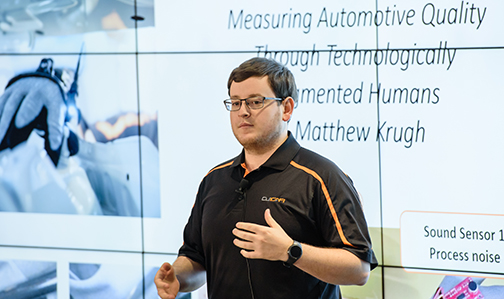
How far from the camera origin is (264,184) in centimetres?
192

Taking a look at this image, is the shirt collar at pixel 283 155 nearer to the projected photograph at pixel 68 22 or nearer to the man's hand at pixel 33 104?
the projected photograph at pixel 68 22

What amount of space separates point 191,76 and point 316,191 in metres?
1.34

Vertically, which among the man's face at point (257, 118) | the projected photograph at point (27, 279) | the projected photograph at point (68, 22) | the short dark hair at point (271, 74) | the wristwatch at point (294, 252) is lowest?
the projected photograph at point (27, 279)

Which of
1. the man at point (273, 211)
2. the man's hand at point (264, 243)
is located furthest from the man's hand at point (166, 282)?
the man's hand at point (264, 243)

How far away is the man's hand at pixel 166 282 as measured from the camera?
186cm

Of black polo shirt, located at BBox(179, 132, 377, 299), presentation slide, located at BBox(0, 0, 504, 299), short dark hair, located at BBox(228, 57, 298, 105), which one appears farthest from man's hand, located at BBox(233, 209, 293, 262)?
presentation slide, located at BBox(0, 0, 504, 299)

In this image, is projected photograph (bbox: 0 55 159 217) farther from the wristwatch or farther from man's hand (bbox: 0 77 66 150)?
the wristwatch

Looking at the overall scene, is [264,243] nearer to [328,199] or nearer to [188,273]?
[328,199]

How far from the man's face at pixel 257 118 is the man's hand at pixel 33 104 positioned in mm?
1614

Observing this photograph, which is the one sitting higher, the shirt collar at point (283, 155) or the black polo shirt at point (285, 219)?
the shirt collar at point (283, 155)

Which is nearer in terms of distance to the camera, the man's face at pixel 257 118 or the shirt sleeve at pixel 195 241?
the man's face at pixel 257 118

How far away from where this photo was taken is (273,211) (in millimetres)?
1846

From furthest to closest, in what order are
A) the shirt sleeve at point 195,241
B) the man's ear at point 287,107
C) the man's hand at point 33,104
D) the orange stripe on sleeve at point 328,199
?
the man's hand at point 33,104
the shirt sleeve at point 195,241
the man's ear at point 287,107
the orange stripe on sleeve at point 328,199

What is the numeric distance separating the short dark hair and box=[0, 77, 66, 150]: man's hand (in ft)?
5.20
